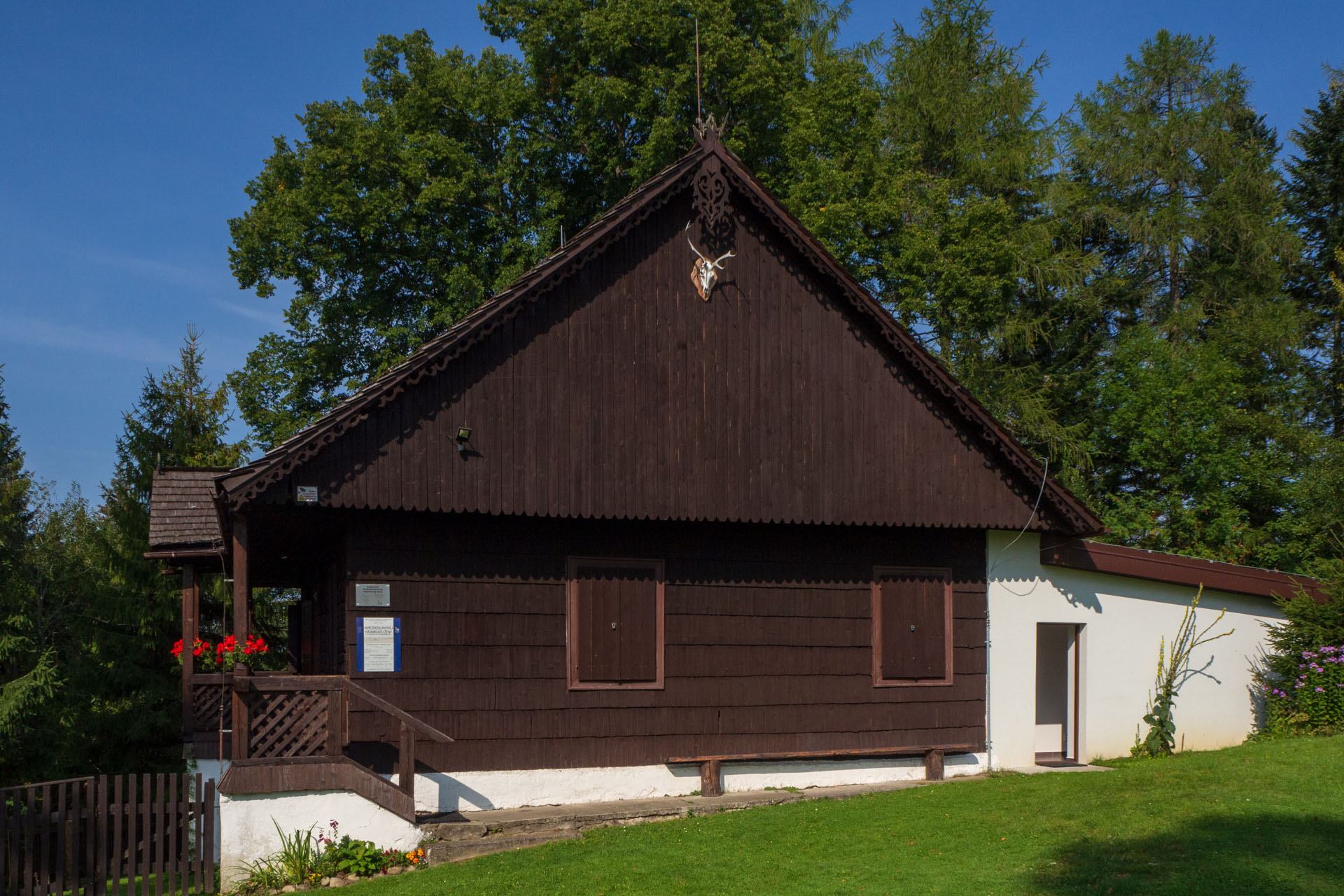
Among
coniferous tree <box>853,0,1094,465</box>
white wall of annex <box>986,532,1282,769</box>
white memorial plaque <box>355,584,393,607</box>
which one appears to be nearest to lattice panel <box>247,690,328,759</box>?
white memorial plaque <box>355,584,393,607</box>

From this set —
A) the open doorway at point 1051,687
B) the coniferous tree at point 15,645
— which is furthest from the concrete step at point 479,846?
the coniferous tree at point 15,645

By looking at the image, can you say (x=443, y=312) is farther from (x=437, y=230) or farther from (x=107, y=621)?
(x=107, y=621)

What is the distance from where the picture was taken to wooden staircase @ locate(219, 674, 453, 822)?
12195 mm

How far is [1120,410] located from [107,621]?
2699 cm

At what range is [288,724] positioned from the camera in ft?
41.0

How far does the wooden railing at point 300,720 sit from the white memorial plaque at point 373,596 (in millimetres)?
1049


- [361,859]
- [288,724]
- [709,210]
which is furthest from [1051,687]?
[288,724]

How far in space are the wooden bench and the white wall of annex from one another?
97cm

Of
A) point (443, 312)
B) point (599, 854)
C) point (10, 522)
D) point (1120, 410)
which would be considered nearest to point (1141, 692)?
point (599, 854)

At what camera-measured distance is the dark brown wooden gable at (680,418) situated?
13789 millimetres

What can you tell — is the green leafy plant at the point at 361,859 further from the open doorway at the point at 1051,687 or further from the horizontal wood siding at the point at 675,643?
the open doorway at the point at 1051,687

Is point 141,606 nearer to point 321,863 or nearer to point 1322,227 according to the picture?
point 321,863

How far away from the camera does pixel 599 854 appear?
12.0 meters

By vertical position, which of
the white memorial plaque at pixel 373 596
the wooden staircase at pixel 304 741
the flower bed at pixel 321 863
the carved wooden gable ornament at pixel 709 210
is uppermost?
the carved wooden gable ornament at pixel 709 210
